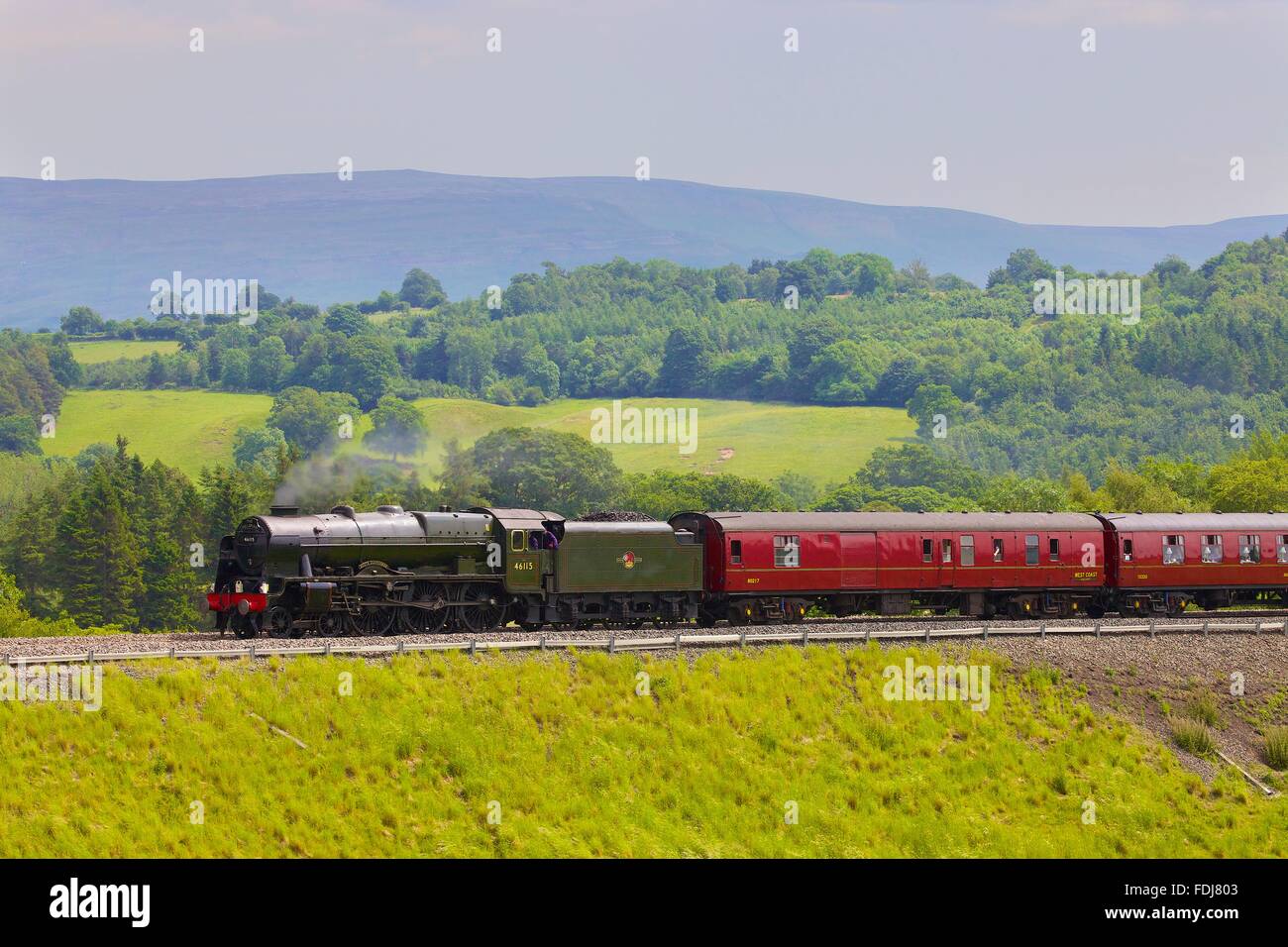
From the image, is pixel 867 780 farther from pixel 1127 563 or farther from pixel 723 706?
pixel 1127 563

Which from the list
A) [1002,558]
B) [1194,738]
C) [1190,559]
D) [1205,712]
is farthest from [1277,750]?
[1190,559]

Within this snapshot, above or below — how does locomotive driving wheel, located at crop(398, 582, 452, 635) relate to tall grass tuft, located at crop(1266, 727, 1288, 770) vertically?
above

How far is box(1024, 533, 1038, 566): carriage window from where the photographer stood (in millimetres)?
52812

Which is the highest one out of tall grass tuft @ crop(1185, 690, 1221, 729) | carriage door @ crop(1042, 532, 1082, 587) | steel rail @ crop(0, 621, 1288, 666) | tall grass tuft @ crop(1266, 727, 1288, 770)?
carriage door @ crop(1042, 532, 1082, 587)

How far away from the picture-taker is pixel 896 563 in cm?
5112

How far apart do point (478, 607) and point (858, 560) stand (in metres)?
11.9

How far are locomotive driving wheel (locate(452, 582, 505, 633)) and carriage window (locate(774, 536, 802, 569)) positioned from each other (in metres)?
8.51

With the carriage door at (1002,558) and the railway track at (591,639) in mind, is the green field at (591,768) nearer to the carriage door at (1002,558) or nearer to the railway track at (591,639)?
the railway track at (591,639)

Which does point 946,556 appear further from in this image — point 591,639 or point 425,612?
point 425,612

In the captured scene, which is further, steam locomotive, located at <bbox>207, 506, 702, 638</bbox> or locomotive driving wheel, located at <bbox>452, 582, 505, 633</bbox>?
locomotive driving wheel, located at <bbox>452, 582, 505, 633</bbox>

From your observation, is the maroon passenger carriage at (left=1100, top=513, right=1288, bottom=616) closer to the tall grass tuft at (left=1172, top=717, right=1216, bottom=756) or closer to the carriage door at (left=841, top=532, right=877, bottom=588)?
the carriage door at (left=841, top=532, right=877, bottom=588)

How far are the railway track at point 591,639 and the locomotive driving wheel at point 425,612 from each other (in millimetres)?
1948

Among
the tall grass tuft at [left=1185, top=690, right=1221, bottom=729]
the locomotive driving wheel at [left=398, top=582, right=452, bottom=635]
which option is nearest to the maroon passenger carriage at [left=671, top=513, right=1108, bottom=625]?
the locomotive driving wheel at [left=398, top=582, right=452, bottom=635]
